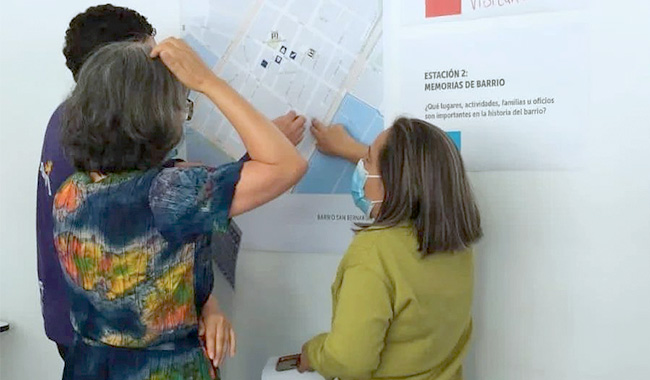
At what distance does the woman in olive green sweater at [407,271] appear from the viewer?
1314 millimetres

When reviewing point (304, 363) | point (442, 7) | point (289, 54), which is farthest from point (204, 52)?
point (304, 363)

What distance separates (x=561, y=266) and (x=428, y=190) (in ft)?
1.51

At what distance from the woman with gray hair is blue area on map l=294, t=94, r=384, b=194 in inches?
18.8

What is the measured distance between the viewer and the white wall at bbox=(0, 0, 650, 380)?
5.00 ft

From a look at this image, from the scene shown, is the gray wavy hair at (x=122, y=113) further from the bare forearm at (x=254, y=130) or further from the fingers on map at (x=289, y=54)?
the fingers on map at (x=289, y=54)

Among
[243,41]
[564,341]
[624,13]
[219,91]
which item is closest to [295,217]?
[243,41]

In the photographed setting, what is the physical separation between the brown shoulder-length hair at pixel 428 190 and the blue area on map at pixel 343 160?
0.32 m

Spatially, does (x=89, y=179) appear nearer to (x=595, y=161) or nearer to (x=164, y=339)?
(x=164, y=339)

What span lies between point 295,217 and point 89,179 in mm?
633

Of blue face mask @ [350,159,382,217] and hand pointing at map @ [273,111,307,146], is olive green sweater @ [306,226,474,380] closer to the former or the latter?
blue face mask @ [350,159,382,217]

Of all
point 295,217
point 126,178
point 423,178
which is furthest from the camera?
point 295,217

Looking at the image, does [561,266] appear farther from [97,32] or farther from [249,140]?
[97,32]

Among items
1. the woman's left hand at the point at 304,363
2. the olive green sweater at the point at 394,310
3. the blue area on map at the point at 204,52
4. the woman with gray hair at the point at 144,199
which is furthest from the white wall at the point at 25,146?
the olive green sweater at the point at 394,310

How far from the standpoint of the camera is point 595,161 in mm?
1556
